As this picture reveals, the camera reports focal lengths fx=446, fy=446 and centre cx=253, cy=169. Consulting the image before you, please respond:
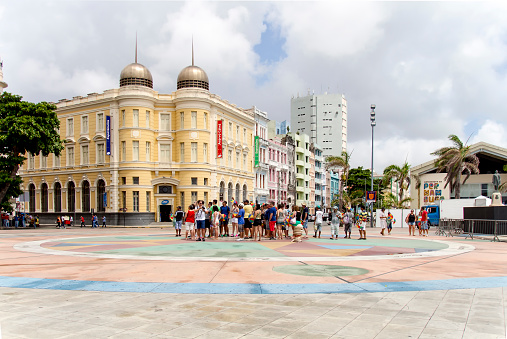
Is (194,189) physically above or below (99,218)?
above

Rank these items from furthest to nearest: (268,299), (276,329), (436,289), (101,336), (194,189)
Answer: (194,189), (436,289), (268,299), (276,329), (101,336)

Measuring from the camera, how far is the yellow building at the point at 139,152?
166ft

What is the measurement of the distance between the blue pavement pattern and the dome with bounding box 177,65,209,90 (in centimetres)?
4598

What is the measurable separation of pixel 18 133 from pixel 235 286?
38.3m

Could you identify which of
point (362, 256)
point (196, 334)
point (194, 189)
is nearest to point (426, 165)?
point (194, 189)

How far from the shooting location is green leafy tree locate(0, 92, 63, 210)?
40.5 m

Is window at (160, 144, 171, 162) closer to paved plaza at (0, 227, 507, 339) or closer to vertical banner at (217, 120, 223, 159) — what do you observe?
vertical banner at (217, 120, 223, 159)

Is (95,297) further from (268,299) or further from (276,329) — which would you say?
(276,329)

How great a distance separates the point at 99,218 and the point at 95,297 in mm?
46271

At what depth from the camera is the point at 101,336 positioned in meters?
5.54

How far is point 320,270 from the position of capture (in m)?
11.1

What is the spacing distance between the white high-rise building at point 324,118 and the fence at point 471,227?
11356 cm

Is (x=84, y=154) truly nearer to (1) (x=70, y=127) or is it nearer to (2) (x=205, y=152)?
(1) (x=70, y=127)

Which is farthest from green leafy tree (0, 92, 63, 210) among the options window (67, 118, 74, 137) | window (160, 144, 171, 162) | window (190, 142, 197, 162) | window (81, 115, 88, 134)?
window (190, 142, 197, 162)
